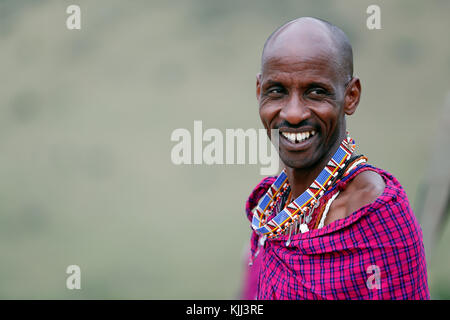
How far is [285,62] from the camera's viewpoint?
1.70m

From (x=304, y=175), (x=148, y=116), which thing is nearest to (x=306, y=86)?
(x=304, y=175)

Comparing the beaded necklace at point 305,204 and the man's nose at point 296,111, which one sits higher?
the man's nose at point 296,111

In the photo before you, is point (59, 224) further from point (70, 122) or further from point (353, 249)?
point (353, 249)

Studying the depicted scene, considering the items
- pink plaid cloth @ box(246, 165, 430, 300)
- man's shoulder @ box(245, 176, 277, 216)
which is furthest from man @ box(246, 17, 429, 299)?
man's shoulder @ box(245, 176, 277, 216)

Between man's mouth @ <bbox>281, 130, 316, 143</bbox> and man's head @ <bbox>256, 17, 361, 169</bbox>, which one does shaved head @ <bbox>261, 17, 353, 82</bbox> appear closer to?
man's head @ <bbox>256, 17, 361, 169</bbox>

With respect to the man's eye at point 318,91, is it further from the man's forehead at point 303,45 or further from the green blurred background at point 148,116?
the green blurred background at point 148,116

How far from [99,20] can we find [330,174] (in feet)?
18.3

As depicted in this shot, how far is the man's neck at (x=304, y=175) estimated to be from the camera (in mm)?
1825

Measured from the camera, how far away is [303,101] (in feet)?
5.56

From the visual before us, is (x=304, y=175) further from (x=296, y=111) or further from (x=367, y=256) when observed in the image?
(x=367, y=256)

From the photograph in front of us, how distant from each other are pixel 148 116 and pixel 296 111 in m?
5.11

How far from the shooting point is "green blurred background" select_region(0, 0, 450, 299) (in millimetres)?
6047

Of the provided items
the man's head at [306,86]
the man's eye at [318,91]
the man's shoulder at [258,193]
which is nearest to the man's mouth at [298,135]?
the man's head at [306,86]
